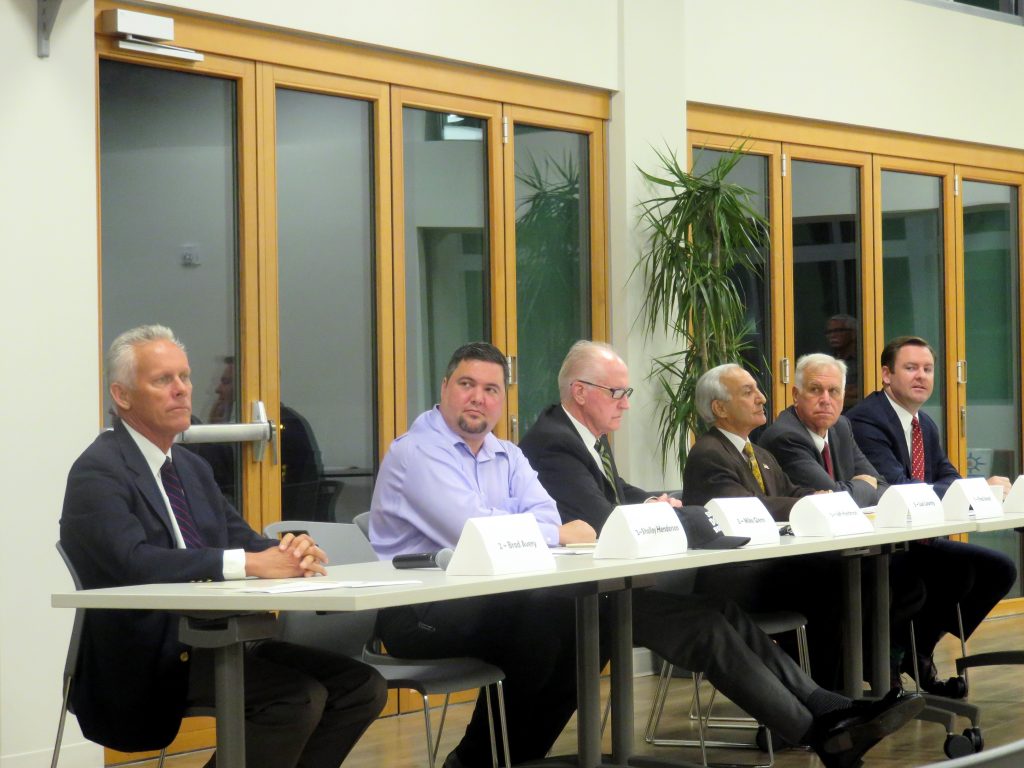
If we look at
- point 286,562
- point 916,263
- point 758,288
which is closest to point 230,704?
point 286,562

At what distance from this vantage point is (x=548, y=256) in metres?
6.39

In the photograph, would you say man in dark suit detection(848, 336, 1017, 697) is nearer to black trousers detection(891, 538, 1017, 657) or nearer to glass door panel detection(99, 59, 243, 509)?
black trousers detection(891, 538, 1017, 657)

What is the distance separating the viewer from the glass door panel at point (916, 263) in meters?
7.96

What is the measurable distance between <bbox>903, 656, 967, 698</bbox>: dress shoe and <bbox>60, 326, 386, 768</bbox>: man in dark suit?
287 centimetres

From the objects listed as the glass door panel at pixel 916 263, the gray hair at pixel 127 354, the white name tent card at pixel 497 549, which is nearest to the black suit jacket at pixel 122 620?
the gray hair at pixel 127 354

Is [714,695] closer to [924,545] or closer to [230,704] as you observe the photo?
[924,545]

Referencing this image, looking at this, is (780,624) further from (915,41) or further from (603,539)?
(915,41)

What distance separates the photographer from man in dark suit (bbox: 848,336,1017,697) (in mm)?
5492

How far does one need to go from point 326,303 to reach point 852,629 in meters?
2.36

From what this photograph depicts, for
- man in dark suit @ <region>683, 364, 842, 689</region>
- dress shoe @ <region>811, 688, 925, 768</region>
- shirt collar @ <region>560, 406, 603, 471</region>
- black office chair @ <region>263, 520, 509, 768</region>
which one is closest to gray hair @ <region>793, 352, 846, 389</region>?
man in dark suit @ <region>683, 364, 842, 689</region>

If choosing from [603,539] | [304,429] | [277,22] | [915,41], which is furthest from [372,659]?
[915,41]

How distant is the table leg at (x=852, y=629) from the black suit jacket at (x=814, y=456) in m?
0.71

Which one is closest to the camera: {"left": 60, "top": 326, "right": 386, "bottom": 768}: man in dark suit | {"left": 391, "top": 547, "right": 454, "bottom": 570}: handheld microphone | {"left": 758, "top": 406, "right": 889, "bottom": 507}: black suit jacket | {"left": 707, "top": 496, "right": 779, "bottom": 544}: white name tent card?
{"left": 60, "top": 326, "right": 386, "bottom": 768}: man in dark suit

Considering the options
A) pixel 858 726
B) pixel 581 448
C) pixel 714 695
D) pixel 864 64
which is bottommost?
pixel 714 695
